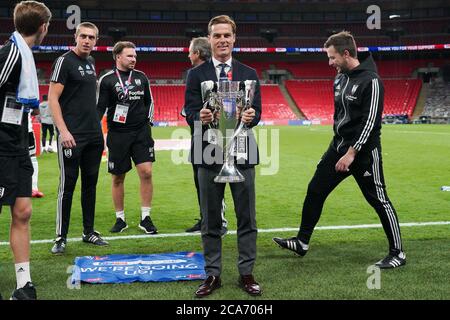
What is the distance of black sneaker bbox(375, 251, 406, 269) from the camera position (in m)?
4.43

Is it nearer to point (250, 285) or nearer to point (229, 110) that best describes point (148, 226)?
point (250, 285)

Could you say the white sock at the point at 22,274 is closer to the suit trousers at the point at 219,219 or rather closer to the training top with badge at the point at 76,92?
the suit trousers at the point at 219,219

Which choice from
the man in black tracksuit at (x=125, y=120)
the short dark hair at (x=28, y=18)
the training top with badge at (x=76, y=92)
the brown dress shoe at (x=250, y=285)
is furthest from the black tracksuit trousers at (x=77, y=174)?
the brown dress shoe at (x=250, y=285)

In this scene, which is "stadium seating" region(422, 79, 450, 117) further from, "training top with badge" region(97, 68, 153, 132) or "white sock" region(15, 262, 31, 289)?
"white sock" region(15, 262, 31, 289)

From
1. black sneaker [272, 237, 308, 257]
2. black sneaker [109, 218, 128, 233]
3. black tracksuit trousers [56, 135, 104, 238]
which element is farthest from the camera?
black sneaker [109, 218, 128, 233]

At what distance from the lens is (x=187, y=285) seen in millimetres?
4023

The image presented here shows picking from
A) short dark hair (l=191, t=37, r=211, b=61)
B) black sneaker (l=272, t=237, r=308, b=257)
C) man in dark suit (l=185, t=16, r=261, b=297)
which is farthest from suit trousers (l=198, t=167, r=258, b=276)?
short dark hair (l=191, t=37, r=211, b=61)

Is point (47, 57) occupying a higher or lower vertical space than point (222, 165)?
higher

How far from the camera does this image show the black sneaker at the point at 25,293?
11.9 ft

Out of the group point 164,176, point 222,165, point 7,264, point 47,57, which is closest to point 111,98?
point 7,264

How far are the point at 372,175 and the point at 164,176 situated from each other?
734cm

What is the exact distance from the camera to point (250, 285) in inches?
150

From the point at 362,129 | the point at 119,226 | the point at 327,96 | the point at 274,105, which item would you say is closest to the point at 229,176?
the point at 362,129

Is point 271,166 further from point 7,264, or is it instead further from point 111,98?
point 7,264
